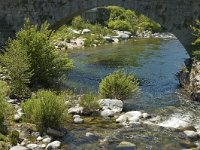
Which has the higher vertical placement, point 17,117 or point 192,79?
point 17,117

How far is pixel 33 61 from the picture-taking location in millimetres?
21250

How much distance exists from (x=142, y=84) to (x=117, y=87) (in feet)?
17.1

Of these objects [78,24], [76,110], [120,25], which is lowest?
[120,25]

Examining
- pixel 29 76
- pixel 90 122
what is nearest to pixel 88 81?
pixel 29 76

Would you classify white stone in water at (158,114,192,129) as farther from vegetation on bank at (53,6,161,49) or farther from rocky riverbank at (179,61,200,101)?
vegetation on bank at (53,6,161,49)

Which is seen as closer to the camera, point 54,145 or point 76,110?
point 54,145

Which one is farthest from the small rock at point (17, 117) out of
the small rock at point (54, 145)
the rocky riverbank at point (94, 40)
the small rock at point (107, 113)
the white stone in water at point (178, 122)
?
the rocky riverbank at point (94, 40)

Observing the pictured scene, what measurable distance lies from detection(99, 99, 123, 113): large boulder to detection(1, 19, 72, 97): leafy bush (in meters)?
3.52

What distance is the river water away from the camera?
1606 centimetres

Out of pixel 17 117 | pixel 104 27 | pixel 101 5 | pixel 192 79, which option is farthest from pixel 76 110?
pixel 104 27

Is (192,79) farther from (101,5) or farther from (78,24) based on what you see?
(78,24)

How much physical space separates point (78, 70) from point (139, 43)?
17.0 metres

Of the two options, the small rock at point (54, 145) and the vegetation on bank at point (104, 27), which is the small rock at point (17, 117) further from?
the vegetation on bank at point (104, 27)

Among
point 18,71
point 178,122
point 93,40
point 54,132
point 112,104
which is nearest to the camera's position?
point 54,132
